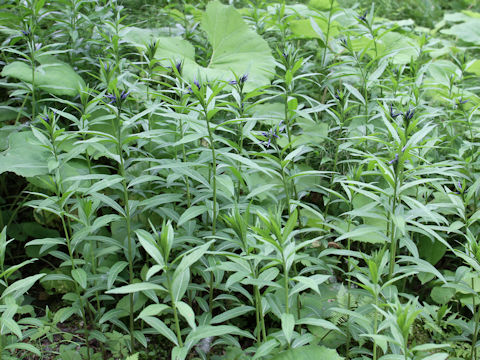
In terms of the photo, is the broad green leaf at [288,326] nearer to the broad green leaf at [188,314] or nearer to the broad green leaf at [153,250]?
the broad green leaf at [188,314]

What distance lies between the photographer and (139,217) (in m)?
2.71

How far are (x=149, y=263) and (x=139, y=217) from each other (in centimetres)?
30

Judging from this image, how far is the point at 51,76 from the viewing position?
3086 mm

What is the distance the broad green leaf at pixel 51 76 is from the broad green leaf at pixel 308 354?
7.04 ft

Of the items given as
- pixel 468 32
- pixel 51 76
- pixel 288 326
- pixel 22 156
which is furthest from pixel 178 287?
pixel 468 32

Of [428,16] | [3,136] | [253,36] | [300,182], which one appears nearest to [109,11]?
[253,36]

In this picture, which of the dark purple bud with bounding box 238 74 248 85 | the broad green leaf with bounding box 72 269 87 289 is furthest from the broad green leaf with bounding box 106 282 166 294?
the dark purple bud with bounding box 238 74 248 85

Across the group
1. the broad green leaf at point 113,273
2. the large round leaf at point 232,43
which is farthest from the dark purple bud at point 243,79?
the large round leaf at point 232,43

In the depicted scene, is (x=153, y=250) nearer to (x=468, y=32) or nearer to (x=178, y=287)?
(x=178, y=287)

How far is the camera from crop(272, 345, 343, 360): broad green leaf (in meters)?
1.80

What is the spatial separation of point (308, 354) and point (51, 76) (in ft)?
8.45

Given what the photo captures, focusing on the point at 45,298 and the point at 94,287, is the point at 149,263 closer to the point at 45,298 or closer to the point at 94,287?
the point at 94,287

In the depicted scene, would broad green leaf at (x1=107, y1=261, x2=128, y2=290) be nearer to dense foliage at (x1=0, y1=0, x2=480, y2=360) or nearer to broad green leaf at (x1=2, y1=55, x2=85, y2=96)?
dense foliage at (x1=0, y1=0, x2=480, y2=360)

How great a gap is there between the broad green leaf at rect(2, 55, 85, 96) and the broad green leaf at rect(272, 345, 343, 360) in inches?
84.5
